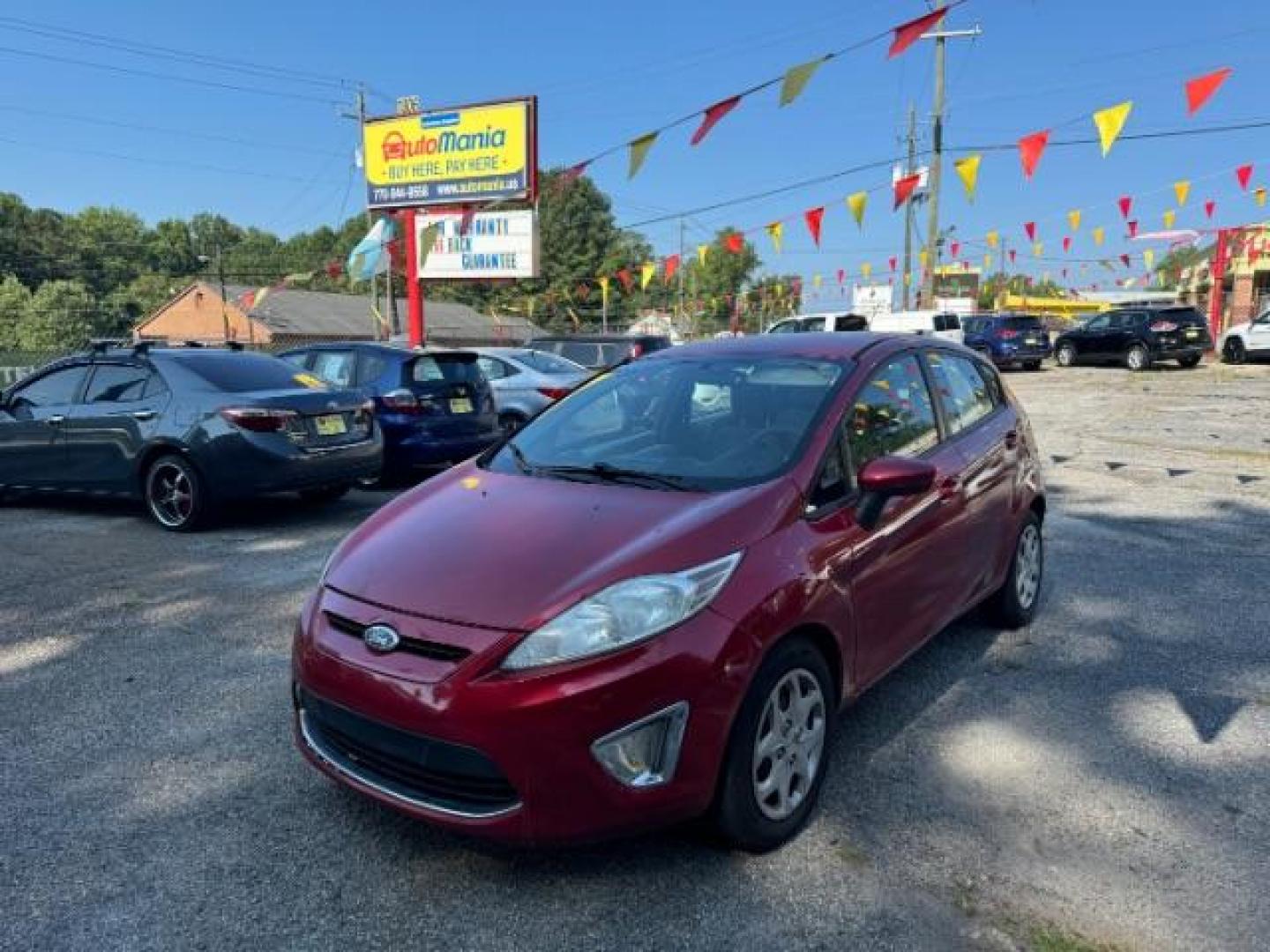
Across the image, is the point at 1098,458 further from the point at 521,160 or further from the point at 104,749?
the point at 521,160

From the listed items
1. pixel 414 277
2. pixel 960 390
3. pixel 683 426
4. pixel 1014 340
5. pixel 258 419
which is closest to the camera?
pixel 683 426

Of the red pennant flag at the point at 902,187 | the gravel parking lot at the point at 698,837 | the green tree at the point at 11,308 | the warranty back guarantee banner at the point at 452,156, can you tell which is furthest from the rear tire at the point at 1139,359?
the green tree at the point at 11,308

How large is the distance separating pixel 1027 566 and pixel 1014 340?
24526 millimetres

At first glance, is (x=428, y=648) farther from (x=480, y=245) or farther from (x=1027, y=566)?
(x=480, y=245)

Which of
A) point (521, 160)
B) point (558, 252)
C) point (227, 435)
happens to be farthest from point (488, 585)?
point (558, 252)

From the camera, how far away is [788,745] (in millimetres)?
2828

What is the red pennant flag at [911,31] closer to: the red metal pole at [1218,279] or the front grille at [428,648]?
the front grille at [428,648]

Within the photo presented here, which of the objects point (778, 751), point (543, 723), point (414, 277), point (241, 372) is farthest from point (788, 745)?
point (414, 277)

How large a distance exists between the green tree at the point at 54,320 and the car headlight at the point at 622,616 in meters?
67.3

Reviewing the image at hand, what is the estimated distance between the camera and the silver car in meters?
10.9

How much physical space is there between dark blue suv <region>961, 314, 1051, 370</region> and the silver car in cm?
1856

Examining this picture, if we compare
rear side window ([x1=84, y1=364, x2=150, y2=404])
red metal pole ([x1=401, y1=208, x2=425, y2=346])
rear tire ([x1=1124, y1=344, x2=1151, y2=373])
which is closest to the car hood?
rear side window ([x1=84, y1=364, x2=150, y2=404])

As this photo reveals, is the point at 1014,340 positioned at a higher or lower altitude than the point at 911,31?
lower

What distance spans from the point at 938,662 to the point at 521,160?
18.7 metres
